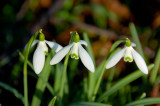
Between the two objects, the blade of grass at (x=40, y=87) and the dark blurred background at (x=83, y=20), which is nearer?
the blade of grass at (x=40, y=87)

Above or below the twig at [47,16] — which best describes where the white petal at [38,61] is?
below

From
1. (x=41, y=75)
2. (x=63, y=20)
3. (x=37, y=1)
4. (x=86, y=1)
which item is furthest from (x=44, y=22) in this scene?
(x=41, y=75)

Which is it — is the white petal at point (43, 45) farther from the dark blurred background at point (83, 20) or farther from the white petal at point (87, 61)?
the dark blurred background at point (83, 20)

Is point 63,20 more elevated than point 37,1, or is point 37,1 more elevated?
point 37,1

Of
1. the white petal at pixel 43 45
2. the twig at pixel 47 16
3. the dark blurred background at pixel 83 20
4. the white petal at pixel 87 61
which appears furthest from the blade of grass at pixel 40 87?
the twig at pixel 47 16

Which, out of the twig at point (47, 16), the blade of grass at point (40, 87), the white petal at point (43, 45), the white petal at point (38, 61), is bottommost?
the blade of grass at point (40, 87)

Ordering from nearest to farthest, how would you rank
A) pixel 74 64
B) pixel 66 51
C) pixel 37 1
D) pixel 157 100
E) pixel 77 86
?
pixel 66 51
pixel 157 100
pixel 77 86
pixel 74 64
pixel 37 1

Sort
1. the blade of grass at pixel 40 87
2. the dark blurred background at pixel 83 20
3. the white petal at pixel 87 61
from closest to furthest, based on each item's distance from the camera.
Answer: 1. the white petal at pixel 87 61
2. the blade of grass at pixel 40 87
3. the dark blurred background at pixel 83 20

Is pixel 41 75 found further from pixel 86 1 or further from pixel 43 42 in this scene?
pixel 86 1

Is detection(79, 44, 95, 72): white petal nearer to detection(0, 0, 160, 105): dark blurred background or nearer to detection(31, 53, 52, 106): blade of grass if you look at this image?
detection(31, 53, 52, 106): blade of grass
